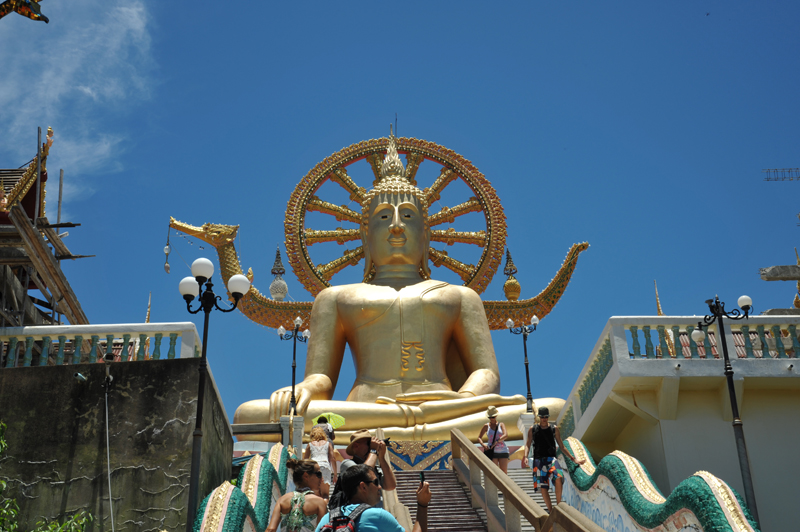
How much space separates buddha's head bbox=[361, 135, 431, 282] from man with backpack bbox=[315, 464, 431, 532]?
505 inches

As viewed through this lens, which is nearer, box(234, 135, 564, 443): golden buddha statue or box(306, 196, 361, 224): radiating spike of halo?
box(234, 135, 564, 443): golden buddha statue

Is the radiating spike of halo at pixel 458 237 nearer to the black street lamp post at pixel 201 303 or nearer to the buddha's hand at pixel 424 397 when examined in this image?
the buddha's hand at pixel 424 397

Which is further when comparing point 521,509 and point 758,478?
point 758,478

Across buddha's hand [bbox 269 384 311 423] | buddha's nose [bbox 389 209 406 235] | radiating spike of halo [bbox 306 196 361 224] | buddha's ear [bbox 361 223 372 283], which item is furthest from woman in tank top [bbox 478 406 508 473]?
radiating spike of halo [bbox 306 196 361 224]

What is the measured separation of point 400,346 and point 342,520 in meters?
12.0

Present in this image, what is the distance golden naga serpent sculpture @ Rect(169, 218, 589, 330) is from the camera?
18406 mm

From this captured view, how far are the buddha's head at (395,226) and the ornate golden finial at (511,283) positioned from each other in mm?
1813

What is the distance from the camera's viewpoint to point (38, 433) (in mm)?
9594

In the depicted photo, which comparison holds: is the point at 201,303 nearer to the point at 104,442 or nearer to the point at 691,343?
the point at 104,442

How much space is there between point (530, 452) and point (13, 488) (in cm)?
607

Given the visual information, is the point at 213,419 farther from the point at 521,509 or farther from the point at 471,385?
the point at 471,385

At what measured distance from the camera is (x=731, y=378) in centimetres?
1040

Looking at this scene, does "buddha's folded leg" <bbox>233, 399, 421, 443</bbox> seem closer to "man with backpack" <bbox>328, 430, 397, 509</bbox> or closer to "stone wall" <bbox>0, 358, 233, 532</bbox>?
"stone wall" <bbox>0, 358, 233, 532</bbox>

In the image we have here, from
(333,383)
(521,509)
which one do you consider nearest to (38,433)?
(521,509)
